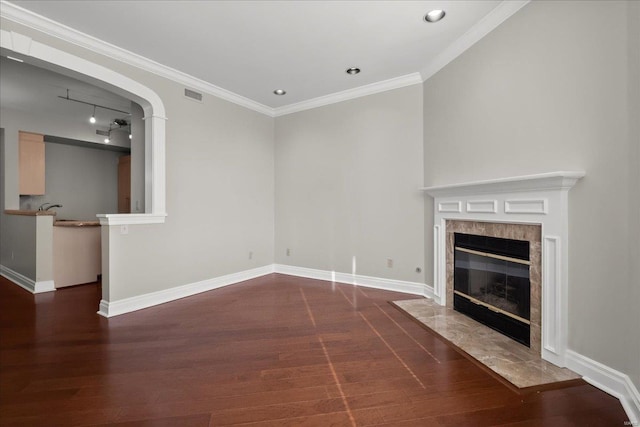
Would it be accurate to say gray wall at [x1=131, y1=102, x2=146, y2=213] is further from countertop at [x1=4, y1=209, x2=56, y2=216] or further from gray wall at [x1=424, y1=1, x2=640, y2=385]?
gray wall at [x1=424, y1=1, x2=640, y2=385]

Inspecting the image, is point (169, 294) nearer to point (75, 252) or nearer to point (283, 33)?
point (75, 252)

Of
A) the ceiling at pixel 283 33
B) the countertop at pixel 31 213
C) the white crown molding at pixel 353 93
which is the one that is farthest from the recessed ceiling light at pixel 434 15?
the countertop at pixel 31 213

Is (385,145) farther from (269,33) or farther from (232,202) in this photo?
(232,202)

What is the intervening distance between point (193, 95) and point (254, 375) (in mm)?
3631

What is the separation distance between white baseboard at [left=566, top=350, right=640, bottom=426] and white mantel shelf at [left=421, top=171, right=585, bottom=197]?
1203 mm

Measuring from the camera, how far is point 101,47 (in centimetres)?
304

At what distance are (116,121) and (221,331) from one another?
5.22m

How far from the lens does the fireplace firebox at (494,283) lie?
2422 mm

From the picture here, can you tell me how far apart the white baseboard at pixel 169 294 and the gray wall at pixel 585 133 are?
3773 millimetres

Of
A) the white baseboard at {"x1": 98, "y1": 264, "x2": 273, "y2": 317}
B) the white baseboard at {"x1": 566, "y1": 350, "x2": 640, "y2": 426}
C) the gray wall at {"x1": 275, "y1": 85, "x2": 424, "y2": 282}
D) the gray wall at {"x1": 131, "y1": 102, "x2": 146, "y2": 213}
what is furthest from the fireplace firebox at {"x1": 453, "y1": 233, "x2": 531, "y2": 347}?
the gray wall at {"x1": 131, "y1": 102, "x2": 146, "y2": 213}

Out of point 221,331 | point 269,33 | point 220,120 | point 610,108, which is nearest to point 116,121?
point 220,120

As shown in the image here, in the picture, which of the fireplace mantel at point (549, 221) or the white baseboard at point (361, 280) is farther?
the white baseboard at point (361, 280)

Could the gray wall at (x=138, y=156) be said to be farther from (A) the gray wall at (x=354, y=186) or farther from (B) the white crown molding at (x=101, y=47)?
(A) the gray wall at (x=354, y=186)

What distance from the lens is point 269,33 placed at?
9.53ft
